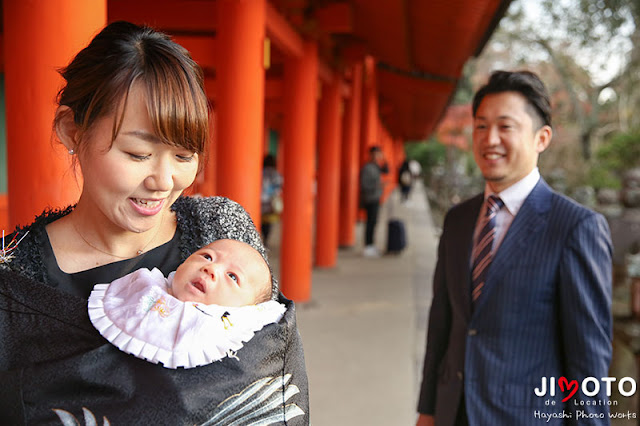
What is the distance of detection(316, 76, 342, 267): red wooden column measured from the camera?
8.55 meters

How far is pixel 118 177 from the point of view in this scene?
1156mm

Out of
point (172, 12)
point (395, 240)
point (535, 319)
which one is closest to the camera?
point (535, 319)

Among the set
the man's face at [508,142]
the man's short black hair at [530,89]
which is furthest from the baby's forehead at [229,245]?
the man's short black hair at [530,89]

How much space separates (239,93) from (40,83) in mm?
2299

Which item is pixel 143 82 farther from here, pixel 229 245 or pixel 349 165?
pixel 349 165

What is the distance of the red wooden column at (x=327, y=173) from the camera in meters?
8.55

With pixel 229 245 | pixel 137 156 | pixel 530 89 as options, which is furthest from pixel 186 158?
pixel 530 89

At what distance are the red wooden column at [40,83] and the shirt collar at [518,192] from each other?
1.52 m

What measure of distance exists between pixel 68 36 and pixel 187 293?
50.6 inches

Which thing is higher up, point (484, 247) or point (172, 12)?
point (172, 12)

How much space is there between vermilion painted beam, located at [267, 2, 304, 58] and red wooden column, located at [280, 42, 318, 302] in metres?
0.24

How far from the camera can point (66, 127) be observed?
49.4 inches

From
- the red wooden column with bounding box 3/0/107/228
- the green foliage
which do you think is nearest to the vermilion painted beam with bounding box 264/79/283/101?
the green foliage

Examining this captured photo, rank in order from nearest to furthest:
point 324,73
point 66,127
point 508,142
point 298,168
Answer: point 66,127 < point 508,142 < point 298,168 < point 324,73
